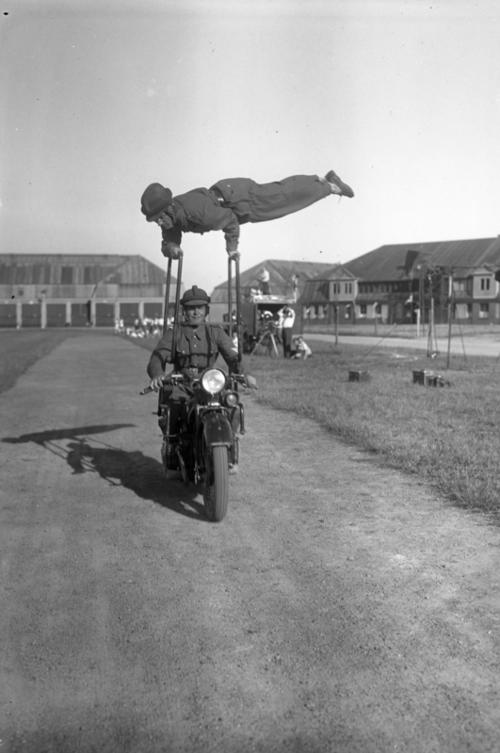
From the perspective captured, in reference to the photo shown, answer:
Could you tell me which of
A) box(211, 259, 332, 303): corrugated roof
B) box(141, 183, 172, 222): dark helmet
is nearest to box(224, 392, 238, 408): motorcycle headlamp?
box(141, 183, 172, 222): dark helmet

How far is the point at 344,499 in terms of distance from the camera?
6.82m

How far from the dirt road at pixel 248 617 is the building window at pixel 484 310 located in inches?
2948

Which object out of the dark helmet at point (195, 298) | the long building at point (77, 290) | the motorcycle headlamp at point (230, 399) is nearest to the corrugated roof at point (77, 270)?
the long building at point (77, 290)

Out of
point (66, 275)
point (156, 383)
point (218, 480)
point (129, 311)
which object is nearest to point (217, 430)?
point (218, 480)

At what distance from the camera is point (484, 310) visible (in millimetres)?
79625

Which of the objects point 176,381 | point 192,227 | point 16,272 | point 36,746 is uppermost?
point 16,272

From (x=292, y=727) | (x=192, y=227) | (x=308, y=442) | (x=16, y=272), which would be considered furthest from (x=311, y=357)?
(x=16, y=272)

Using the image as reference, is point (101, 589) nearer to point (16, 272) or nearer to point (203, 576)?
point (203, 576)

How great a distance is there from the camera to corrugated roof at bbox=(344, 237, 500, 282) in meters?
82.2

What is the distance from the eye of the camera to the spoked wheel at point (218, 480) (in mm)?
5930

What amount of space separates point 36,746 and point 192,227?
4925mm

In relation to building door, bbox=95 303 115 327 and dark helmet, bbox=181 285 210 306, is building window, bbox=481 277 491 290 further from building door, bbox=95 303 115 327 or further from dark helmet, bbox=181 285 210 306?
dark helmet, bbox=181 285 210 306

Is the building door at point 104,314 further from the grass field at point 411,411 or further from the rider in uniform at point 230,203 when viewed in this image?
the rider in uniform at point 230,203

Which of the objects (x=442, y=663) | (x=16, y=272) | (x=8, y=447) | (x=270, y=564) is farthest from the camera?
(x=16, y=272)
